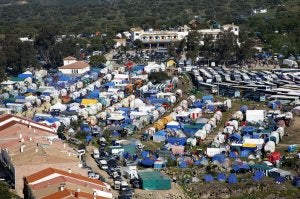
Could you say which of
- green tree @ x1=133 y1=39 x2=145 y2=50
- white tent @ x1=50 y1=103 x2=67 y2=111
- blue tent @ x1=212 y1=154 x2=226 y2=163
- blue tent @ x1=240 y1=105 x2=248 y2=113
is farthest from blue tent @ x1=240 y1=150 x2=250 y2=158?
green tree @ x1=133 y1=39 x2=145 y2=50

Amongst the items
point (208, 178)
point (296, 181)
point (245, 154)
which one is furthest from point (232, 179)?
point (245, 154)

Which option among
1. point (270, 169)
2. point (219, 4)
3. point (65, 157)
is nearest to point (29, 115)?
point (65, 157)

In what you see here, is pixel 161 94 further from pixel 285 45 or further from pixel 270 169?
pixel 285 45

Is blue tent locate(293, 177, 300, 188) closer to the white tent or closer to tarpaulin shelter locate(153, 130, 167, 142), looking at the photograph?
tarpaulin shelter locate(153, 130, 167, 142)

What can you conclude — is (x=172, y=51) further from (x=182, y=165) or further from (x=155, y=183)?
(x=155, y=183)

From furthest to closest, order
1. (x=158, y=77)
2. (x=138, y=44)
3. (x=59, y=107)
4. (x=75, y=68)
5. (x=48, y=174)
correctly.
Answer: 1. (x=138, y=44)
2. (x=75, y=68)
3. (x=158, y=77)
4. (x=59, y=107)
5. (x=48, y=174)

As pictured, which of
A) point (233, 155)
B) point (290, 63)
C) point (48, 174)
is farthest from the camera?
point (290, 63)
